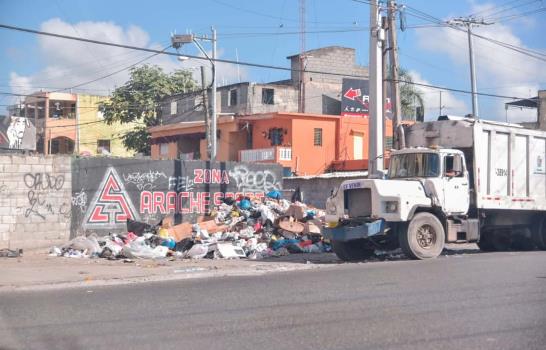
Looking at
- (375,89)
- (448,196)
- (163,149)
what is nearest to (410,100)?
(163,149)

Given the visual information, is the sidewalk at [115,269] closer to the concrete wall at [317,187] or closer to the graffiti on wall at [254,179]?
the graffiti on wall at [254,179]

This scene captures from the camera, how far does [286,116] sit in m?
38.8

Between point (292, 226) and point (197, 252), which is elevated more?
point (292, 226)

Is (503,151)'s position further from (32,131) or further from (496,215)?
(32,131)

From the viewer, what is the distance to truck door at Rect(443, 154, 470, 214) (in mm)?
16453

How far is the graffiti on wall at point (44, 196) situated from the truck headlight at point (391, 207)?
888 centimetres

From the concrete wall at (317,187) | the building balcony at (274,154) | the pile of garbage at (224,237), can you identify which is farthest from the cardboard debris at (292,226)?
the building balcony at (274,154)

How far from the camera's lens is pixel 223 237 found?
63.1 feet

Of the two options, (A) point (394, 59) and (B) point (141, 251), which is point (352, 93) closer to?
(A) point (394, 59)

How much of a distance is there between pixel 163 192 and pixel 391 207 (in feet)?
27.5

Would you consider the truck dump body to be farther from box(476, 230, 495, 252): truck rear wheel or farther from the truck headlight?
the truck headlight

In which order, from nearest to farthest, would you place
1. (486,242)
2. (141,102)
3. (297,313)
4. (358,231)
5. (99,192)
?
(297,313), (358,231), (486,242), (99,192), (141,102)

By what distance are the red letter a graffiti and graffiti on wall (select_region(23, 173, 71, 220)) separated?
0.84m

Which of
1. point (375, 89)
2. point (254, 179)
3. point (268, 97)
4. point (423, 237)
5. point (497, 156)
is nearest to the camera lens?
point (423, 237)
